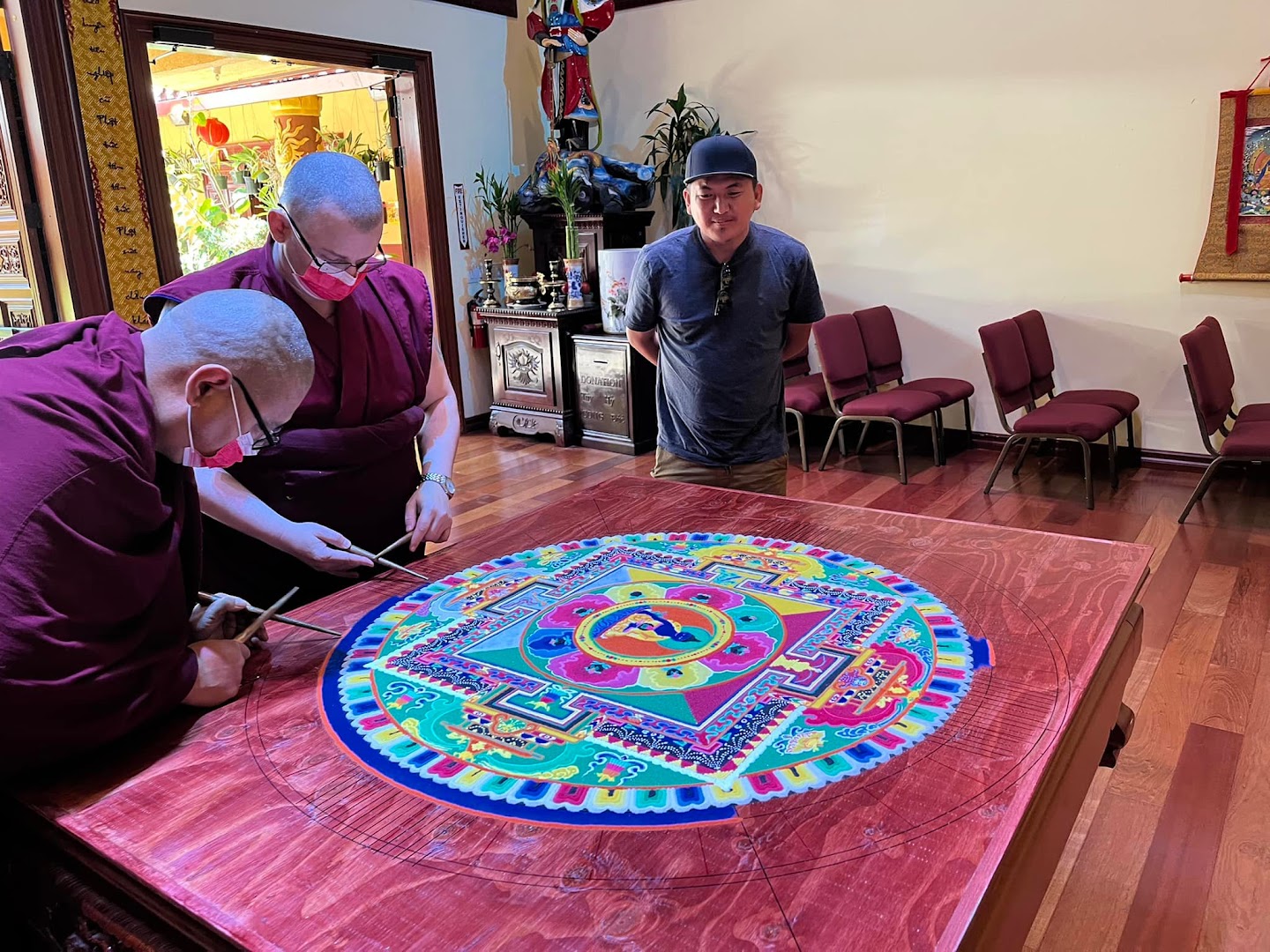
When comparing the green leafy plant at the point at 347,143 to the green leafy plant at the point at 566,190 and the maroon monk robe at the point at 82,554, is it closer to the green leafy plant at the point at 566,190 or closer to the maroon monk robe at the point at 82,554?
the green leafy plant at the point at 566,190

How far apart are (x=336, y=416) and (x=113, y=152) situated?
3.11 meters

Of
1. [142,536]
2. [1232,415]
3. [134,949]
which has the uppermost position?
[142,536]

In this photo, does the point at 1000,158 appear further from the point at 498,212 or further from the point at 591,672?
the point at 591,672

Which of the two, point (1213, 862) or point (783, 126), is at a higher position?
point (783, 126)

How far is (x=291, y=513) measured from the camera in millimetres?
1755

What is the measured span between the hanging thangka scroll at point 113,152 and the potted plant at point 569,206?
7.02 ft

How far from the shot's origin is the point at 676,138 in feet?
18.7

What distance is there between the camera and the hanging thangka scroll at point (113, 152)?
394 centimetres

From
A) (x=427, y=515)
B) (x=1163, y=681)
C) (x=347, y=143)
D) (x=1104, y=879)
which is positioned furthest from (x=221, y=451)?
(x=347, y=143)

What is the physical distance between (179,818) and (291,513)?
79 centimetres

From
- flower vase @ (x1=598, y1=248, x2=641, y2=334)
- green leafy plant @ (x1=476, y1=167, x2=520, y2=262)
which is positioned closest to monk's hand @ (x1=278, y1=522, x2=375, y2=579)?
flower vase @ (x1=598, y1=248, x2=641, y2=334)

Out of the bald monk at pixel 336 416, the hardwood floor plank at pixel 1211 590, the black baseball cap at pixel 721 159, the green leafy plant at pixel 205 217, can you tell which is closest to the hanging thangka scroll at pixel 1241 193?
the hardwood floor plank at pixel 1211 590

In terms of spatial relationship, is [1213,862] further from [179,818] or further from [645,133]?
[645,133]

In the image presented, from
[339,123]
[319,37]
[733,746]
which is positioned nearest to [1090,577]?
[733,746]
